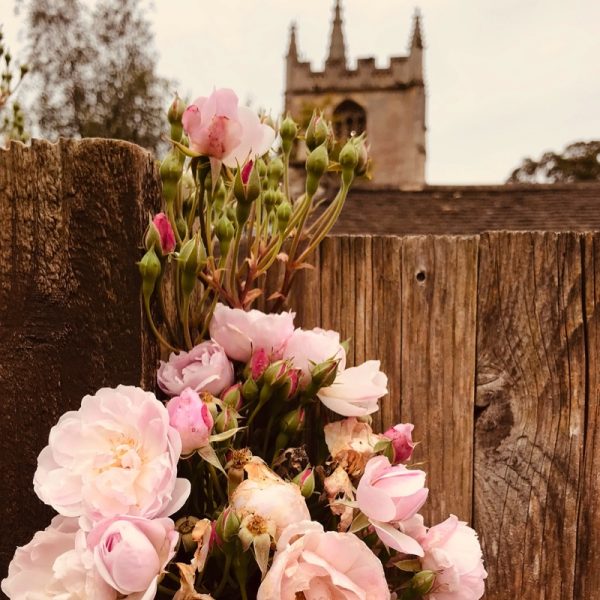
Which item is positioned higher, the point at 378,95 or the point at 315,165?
the point at 378,95

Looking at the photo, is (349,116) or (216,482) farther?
(349,116)

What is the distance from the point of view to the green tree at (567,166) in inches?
655

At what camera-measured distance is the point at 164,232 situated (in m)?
0.94

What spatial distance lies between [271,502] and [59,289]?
514 millimetres

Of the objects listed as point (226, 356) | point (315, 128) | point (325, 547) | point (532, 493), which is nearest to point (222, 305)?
point (226, 356)

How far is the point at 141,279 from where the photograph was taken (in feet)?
3.37

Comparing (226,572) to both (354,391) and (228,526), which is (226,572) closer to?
(228,526)

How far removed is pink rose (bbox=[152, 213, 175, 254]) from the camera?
93cm

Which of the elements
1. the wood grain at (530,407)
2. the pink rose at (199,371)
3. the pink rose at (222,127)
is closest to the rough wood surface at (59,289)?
the pink rose at (199,371)

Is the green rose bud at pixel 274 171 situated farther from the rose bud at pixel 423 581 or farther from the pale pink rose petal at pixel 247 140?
the rose bud at pixel 423 581

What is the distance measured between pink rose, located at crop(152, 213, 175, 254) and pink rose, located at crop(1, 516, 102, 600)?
41 centimetres

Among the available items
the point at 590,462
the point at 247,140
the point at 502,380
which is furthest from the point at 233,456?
the point at 590,462

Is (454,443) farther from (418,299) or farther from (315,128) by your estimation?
(315,128)

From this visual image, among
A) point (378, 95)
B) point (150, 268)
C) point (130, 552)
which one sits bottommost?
point (130, 552)
